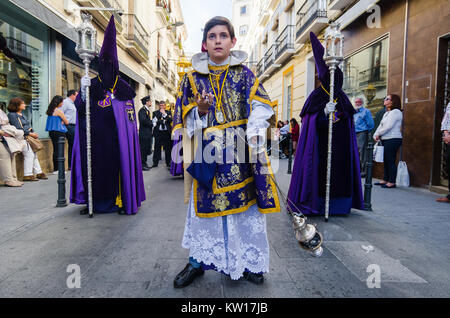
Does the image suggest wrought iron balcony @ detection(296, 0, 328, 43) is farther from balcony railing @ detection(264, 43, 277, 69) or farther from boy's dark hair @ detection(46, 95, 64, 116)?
boy's dark hair @ detection(46, 95, 64, 116)

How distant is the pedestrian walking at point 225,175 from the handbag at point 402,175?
5444 millimetres

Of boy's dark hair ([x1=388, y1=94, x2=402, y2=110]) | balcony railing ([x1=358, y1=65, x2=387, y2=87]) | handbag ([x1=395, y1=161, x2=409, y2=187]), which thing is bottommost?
handbag ([x1=395, y1=161, x2=409, y2=187])

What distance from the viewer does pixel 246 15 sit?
43375mm

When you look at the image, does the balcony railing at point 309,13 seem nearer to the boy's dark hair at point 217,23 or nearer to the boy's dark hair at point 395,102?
the boy's dark hair at point 395,102

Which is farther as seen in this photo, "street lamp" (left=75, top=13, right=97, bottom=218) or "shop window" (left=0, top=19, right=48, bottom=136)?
"shop window" (left=0, top=19, right=48, bottom=136)

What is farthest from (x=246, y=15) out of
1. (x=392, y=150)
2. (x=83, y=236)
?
(x=83, y=236)

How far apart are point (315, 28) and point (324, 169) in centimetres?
888

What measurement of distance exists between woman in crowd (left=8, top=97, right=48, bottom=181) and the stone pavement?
195cm

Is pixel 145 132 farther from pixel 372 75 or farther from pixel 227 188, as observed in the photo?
pixel 227 188

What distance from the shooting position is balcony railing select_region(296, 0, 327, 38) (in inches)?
424

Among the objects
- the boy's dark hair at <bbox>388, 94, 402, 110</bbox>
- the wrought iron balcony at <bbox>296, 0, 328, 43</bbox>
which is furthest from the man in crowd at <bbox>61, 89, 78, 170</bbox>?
the wrought iron balcony at <bbox>296, 0, 328, 43</bbox>

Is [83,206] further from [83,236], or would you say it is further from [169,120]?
[169,120]

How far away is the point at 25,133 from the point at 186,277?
18.9 ft

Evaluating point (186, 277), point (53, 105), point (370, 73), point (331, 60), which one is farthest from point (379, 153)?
point (53, 105)
